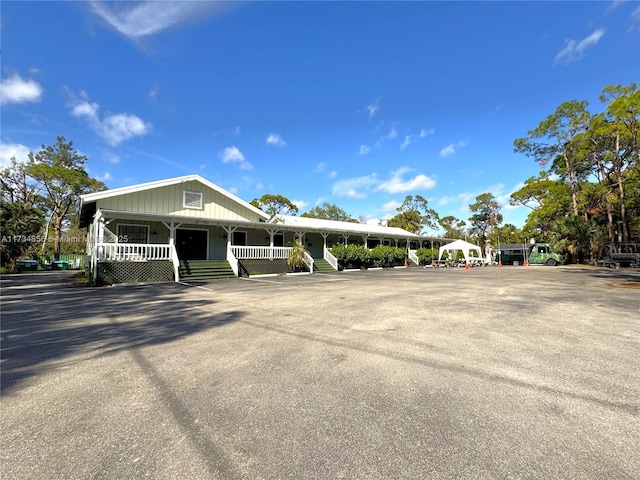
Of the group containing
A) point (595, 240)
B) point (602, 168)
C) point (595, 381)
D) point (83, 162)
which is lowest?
point (595, 381)

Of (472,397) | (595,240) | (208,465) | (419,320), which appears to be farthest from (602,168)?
(208,465)

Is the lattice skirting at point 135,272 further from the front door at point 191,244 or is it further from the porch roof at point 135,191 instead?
the porch roof at point 135,191

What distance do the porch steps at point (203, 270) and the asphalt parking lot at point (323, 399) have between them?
8498 millimetres

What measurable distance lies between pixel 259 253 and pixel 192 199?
4854 millimetres

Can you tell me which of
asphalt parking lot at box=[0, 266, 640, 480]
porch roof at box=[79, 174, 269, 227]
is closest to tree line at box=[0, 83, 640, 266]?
porch roof at box=[79, 174, 269, 227]

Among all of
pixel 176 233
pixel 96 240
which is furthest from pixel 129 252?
pixel 176 233

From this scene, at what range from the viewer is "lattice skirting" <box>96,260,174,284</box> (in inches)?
461

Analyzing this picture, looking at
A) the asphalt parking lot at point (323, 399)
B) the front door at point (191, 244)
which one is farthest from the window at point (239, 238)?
the asphalt parking lot at point (323, 399)

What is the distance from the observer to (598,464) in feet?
5.91

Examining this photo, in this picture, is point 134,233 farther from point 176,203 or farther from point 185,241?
point 176,203

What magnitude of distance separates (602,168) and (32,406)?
37561 millimetres

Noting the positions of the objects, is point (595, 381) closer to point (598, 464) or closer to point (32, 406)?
point (598, 464)

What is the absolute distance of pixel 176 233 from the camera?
1623 cm

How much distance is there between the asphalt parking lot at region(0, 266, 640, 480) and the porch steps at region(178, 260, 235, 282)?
8.50 m
